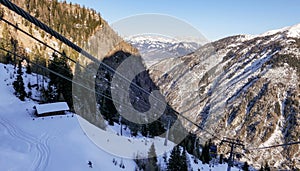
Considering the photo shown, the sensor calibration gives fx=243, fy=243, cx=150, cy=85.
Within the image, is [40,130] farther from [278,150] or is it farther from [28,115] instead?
[278,150]

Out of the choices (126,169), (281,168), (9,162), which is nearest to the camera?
(9,162)

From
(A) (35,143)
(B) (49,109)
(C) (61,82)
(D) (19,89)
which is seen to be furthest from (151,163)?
(D) (19,89)

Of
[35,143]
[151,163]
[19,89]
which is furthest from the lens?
[19,89]

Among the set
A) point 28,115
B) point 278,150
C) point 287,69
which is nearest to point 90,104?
point 28,115

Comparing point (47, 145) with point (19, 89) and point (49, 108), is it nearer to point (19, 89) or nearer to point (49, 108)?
point (49, 108)

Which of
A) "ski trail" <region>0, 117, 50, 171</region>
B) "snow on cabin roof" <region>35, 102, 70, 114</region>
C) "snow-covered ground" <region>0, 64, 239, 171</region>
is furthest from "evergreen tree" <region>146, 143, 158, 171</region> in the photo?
"snow on cabin roof" <region>35, 102, 70, 114</region>
